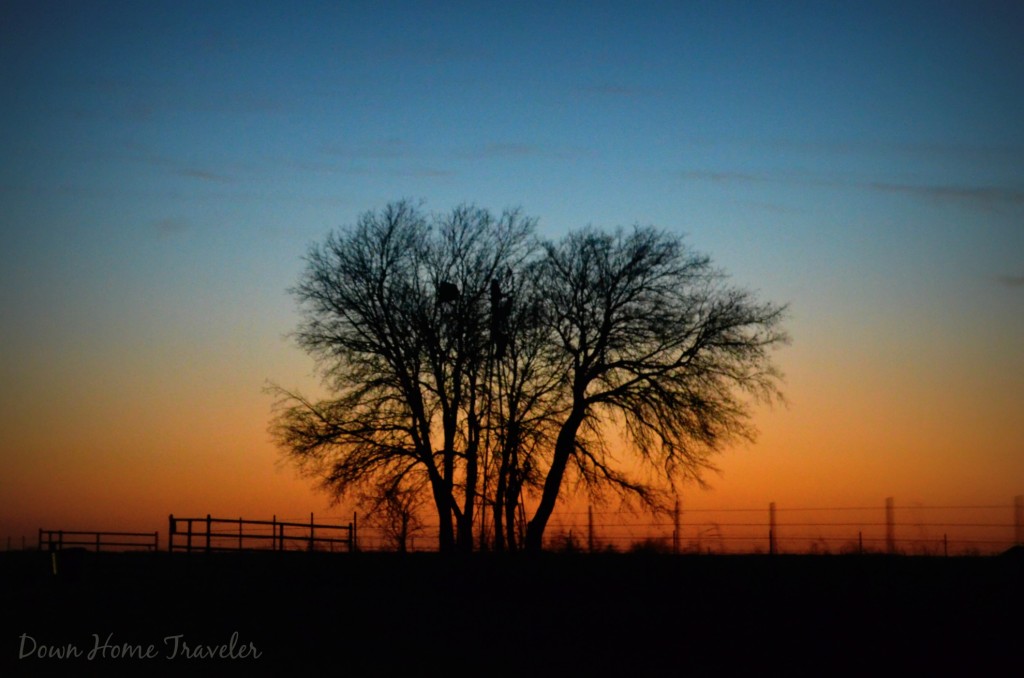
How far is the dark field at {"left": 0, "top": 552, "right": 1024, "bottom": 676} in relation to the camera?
1822cm

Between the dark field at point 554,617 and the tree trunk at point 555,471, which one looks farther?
the tree trunk at point 555,471

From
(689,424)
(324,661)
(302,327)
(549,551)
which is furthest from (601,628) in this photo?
(302,327)

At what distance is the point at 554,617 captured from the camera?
23000mm

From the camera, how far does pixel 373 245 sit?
39.9m

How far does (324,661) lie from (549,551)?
16491mm

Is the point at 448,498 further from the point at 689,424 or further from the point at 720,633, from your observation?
the point at 720,633

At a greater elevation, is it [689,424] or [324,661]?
[689,424]

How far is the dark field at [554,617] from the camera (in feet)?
59.8

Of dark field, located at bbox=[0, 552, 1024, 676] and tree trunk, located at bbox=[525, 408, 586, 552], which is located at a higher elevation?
tree trunk, located at bbox=[525, 408, 586, 552]

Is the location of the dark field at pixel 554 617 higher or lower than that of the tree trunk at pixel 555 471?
lower

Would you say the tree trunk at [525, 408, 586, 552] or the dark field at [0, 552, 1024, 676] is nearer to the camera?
the dark field at [0, 552, 1024, 676]

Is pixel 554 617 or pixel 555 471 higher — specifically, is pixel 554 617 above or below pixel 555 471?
below

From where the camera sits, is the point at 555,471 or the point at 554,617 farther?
the point at 555,471

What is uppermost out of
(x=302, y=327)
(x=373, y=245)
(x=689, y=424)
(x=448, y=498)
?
(x=373, y=245)
